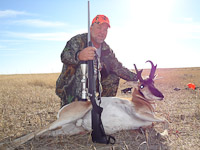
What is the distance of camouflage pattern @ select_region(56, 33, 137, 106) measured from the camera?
13.4 ft

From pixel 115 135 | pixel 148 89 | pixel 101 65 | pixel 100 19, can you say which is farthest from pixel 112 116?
pixel 100 19

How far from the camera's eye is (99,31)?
4301 mm

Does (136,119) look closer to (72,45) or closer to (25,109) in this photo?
(72,45)

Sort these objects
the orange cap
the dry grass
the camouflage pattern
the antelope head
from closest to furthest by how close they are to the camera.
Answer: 1. the dry grass
2. the antelope head
3. the camouflage pattern
4. the orange cap

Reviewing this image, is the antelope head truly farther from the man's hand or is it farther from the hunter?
the man's hand

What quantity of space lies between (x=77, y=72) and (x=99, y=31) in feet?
3.05

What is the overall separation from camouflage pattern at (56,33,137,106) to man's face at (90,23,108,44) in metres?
0.19

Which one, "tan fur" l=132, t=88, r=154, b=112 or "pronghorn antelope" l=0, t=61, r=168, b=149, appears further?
"tan fur" l=132, t=88, r=154, b=112

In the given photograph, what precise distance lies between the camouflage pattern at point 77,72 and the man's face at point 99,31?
19 centimetres

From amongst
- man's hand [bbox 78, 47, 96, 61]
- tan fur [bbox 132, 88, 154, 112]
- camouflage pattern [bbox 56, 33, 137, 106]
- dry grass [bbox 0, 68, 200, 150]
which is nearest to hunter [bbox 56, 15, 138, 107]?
camouflage pattern [bbox 56, 33, 137, 106]

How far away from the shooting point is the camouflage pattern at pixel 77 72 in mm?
4083

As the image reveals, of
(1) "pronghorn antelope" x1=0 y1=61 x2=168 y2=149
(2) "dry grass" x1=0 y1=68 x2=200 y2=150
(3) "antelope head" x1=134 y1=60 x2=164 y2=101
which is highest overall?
(3) "antelope head" x1=134 y1=60 x2=164 y2=101

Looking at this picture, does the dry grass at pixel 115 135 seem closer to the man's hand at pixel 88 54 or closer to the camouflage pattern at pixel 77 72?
the camouflage pattern at pixel 77 72

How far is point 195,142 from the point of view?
9.95 ft
